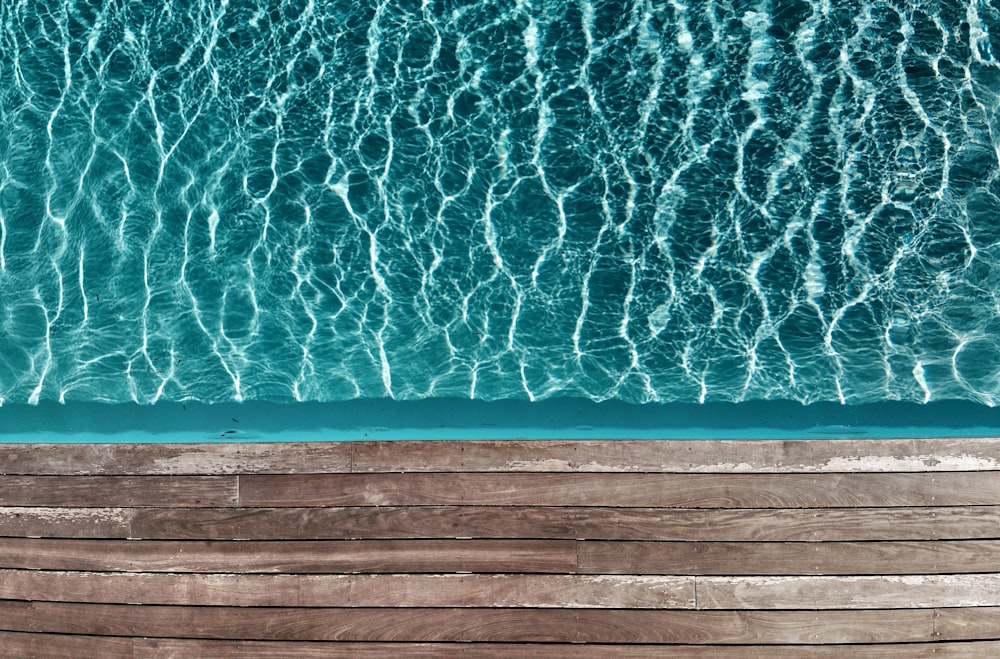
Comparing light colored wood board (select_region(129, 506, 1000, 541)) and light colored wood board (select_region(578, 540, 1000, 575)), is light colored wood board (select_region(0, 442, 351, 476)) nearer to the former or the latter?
light colored wood board (select_region(129, 506, 1000, 541))

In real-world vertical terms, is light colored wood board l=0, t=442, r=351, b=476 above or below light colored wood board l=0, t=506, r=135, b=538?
above

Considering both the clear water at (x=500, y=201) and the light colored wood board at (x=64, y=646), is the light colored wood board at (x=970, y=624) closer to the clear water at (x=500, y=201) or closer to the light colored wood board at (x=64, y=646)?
the clear water at (x=500, y=201)

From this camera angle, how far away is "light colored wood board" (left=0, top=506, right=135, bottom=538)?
287 cm

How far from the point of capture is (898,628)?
2.73 meters

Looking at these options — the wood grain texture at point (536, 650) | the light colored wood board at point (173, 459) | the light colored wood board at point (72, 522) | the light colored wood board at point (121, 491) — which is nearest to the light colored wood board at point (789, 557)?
the wood grain texture at point (536, 650)

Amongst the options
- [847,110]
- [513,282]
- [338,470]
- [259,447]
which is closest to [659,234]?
[513,282]

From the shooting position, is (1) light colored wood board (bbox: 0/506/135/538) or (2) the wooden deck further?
(1) light colored wood board (bbox: 0/506/135/538)

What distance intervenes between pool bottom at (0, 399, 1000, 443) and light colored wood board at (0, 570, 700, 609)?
56cm

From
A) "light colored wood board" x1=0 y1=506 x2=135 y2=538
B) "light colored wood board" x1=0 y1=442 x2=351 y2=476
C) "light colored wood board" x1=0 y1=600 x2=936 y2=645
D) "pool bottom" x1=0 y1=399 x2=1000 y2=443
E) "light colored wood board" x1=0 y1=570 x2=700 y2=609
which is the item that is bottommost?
"light colored wood board" x1=0 y1=600 x2=936 y2=645

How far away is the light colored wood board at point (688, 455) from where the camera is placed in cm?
276

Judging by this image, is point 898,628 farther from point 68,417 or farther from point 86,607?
point 68,417

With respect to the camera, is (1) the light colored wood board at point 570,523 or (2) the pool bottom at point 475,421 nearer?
(1) the light colored wood board at point 570,523

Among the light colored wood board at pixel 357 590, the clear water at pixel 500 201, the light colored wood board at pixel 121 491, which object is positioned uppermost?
the clear water at pixel 500 201

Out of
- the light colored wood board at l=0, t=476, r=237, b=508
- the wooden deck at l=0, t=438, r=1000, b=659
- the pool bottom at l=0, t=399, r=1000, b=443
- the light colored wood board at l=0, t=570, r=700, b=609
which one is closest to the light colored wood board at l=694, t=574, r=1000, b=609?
the wooden deck at l=0, t=438, r=1000, b=659
